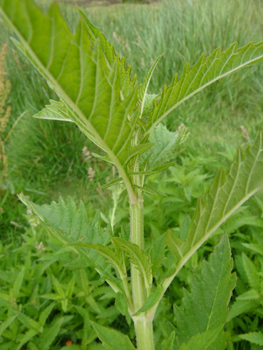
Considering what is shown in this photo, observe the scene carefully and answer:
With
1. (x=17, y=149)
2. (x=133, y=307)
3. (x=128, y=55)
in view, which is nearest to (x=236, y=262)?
(x=133, y=307)

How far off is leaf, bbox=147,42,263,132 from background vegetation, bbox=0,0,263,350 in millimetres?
258

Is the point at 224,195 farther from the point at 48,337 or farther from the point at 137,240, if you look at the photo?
the point at 48,337

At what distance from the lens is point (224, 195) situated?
42 centimetres

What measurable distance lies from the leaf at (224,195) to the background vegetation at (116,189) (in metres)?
0.14

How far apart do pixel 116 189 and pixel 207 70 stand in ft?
2.42

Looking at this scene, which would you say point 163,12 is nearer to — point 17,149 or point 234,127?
point 234,127

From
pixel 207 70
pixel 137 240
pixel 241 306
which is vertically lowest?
pixel 241 306

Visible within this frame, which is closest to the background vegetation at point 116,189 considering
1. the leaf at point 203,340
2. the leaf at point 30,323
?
the leaf at point 30,323

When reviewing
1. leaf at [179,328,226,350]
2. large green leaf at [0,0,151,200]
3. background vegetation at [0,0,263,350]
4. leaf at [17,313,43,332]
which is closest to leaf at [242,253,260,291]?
background vegetation at [0,0,263,350]

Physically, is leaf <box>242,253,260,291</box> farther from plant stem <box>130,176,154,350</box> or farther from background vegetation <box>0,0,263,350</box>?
plant stem <box>130,176,154,350</box>

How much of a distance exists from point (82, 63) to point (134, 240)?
30 cm

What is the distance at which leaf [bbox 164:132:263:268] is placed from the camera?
1.29 ft

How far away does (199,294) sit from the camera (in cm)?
58

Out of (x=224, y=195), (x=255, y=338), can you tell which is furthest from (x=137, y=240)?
(x=255, y=338)
